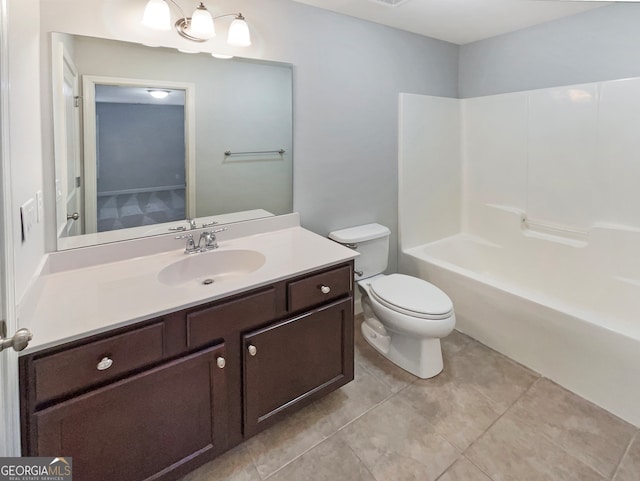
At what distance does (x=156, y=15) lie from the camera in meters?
1.45

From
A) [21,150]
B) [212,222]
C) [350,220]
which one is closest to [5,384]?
[21,150]

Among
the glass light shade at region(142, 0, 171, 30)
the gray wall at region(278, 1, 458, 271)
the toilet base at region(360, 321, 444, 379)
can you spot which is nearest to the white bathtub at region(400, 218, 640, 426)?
the toilet base at region(360, 321, 444, 379)

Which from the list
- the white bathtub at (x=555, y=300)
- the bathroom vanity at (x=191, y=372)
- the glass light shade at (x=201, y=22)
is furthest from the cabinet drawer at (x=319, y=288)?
the glass light shade at (x=201, y=22)

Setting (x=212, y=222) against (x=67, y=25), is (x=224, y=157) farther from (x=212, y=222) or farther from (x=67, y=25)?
(x=67, y=25)

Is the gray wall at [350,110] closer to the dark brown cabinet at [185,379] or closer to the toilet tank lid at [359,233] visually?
the toilet tank lid at [359,233]

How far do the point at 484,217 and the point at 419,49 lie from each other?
1445 mm

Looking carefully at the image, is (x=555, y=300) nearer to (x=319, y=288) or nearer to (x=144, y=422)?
(x=319, y=288)

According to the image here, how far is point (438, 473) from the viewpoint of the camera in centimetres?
140

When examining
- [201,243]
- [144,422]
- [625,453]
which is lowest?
[625,453]

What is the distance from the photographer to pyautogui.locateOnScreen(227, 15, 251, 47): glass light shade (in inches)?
65.4

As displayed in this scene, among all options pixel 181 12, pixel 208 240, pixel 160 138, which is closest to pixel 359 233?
pixel 208 240

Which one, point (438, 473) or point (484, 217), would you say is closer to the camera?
point (438, 473)

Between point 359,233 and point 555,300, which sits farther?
point 359,233

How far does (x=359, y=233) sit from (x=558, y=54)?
6.02 feet
